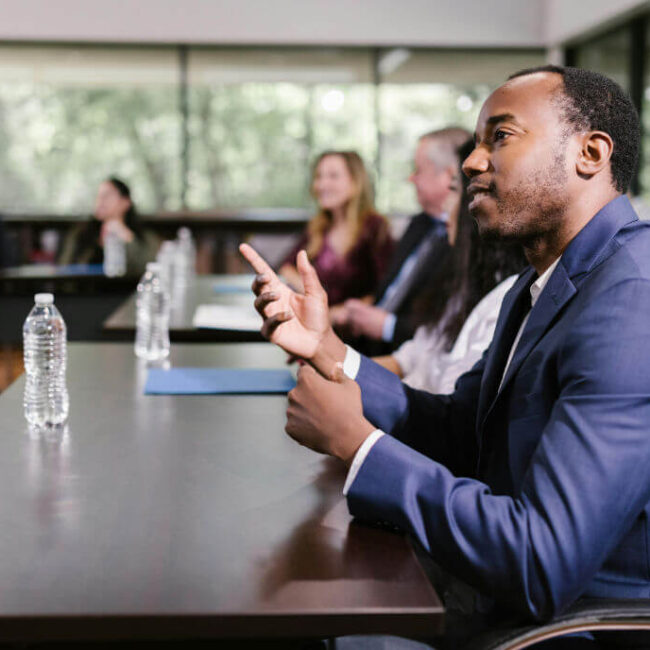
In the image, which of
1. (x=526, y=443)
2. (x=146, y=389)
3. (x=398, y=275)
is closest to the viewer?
(x=526, y=443)

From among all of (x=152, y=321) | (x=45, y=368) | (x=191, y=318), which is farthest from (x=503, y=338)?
(x=191, y=318)

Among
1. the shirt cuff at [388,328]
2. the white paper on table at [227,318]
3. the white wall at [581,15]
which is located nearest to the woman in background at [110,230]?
the white paper on table at [227,318]

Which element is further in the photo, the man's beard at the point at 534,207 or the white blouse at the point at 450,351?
the white blouse at the point at 450,351

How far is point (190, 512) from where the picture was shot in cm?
113

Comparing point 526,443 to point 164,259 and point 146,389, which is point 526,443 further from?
point 164,259

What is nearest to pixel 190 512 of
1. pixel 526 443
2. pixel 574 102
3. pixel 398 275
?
pixel 526 443

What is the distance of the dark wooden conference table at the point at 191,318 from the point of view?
2861 millimetres

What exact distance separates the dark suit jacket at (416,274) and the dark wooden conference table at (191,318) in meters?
0.50

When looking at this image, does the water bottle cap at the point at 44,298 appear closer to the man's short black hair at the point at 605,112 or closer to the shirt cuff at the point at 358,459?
the shirt cuff at the point at 358,459

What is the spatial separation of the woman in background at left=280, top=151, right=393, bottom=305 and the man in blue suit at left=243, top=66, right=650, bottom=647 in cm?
270

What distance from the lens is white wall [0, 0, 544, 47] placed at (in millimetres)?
7484

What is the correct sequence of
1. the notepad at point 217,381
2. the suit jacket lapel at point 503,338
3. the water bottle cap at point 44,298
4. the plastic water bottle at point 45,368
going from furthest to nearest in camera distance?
the notepad at point 217,381
the water bottle cap at point 44,298
the plastic water bottle at point 45,368
the suit jacket lapel at point 503,338

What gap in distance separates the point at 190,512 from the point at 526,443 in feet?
1.44

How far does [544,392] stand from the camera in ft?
3.59
